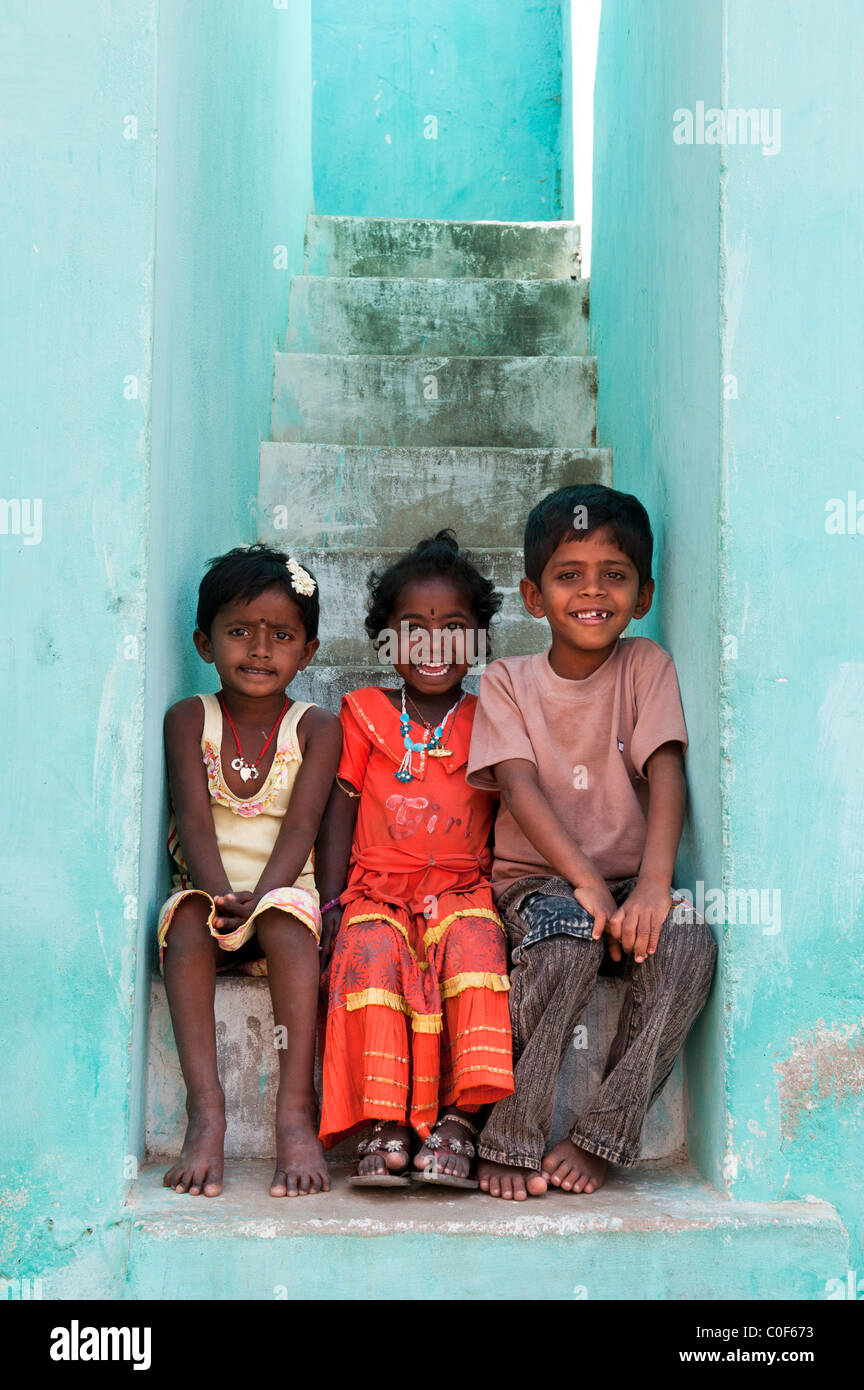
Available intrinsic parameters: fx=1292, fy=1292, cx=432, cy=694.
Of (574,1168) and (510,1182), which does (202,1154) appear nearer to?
(510,1182)

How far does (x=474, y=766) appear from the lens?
2621mm

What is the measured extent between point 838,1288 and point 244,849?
4.42ft

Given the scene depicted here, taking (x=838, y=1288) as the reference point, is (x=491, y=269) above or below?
above

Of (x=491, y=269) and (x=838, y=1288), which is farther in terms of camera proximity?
(x=491, y=269)

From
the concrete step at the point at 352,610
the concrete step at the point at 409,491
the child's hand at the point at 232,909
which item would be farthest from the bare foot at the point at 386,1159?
the concrete step at the point at 409,491

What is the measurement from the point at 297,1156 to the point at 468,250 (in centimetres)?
388

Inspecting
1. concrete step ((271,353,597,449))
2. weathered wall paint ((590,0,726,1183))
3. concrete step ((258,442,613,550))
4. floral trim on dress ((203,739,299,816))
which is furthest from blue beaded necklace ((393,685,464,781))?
concrete step ((271,353,597,449))

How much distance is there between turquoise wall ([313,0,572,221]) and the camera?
633cm

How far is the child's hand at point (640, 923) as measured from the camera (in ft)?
7.54
